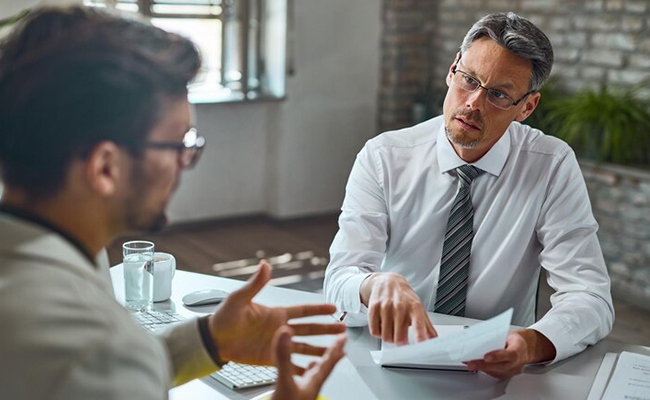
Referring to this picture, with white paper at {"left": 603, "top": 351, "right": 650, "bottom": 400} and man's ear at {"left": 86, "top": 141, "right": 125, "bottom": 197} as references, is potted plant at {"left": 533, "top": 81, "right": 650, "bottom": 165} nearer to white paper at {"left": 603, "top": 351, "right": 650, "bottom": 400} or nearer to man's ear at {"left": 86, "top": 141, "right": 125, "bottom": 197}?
white paper at {"left": 603, "top": 351, "right": 650, "bottom": 400}

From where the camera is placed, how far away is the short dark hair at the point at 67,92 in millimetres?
809

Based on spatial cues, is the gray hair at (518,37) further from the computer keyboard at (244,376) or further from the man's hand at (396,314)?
the computer keyboard at (244,376)

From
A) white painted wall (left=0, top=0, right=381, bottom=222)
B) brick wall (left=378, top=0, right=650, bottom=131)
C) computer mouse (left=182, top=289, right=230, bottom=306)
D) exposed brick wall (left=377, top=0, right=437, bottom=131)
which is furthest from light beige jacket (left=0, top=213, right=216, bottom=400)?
exposed brick wall (left=377, top=0, right=437, bottom=131)

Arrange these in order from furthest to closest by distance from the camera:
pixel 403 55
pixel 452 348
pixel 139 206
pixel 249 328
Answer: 1. pixel 403 55
2. pixel 452 348
3. pixel 249 328
4. pixel 139 206

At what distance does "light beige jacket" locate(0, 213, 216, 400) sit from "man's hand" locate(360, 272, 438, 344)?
69 centimetres

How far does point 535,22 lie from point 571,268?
3.10m

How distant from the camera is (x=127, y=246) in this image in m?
1.79

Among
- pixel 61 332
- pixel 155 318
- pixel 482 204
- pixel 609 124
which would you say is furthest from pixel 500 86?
pixel 609 124

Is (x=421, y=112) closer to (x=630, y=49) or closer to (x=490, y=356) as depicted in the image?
(x=630, y=49)

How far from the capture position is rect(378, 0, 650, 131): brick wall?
418cm

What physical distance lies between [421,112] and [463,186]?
309 centimetres

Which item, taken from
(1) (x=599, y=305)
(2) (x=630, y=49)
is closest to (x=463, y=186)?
(1) (x=599, y=305)

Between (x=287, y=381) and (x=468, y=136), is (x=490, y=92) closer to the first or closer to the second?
(x=468, y=136)

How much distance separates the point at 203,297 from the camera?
69.4 inches
